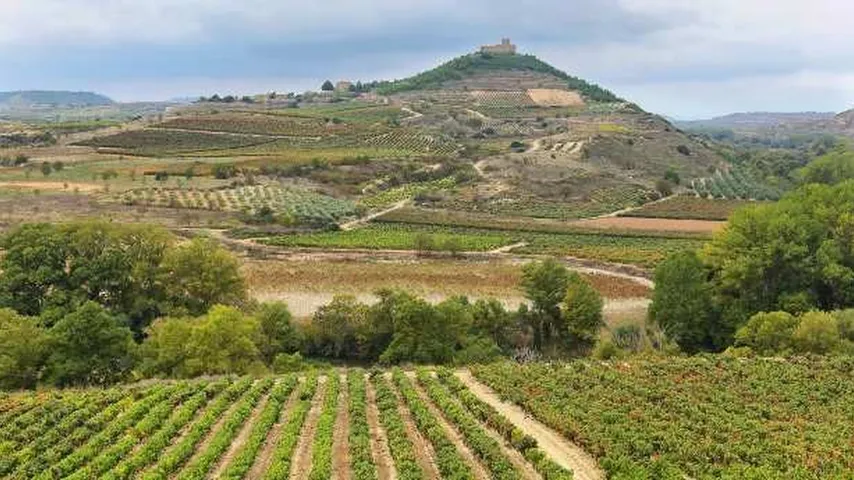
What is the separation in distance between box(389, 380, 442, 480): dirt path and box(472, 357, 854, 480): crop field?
484cm

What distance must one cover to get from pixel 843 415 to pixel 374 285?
146ft

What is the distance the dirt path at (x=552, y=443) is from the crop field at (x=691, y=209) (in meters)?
79.7

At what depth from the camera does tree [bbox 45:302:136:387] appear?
42250mm

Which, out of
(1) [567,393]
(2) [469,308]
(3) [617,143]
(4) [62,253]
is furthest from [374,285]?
(3) [617,143]

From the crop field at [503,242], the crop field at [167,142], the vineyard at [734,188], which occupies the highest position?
the crop field at [167,142]

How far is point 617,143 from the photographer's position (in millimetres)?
163625

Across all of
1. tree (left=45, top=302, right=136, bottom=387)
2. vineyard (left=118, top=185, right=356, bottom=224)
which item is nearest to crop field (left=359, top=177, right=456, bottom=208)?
vineyard (left=118, top=185, right=356, bottom=224)

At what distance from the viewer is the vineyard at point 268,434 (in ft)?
85.9

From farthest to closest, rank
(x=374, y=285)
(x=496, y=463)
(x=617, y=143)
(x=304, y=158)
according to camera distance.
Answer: (x=617, y=143), (x=304, y=158), (x=374, y=285), (x=496, y=463)

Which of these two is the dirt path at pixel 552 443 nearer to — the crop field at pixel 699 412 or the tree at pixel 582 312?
the crop field at pixel 699 412

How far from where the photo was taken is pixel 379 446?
2872cm

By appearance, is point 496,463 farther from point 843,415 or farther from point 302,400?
point 843,415

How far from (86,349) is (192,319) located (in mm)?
6478

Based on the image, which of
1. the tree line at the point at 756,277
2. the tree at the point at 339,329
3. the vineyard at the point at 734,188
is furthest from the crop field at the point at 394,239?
the vineyard at the point at 734,188
